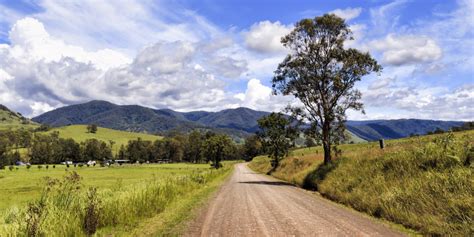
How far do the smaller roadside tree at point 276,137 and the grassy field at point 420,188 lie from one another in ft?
154

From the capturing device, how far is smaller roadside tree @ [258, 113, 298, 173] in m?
71.8

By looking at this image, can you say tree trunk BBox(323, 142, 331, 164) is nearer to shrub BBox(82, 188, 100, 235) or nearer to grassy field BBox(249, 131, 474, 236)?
grassy field BBox(249, 131, 474, 236)

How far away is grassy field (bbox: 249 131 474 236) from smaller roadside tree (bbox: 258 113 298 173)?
46.8m

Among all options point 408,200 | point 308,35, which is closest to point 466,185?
point 408,200

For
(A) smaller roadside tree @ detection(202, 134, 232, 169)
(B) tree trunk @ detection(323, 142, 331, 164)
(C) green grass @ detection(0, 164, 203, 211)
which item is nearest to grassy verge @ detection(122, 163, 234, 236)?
(C) green grass @ detection(0, 164, 203, 211)

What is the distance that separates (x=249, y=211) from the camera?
17.2m

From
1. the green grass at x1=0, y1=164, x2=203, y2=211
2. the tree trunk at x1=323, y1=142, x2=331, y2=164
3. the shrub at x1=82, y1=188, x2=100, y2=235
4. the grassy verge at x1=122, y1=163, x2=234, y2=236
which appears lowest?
the green grass at x1=0, y1=164, x2=203, y2=211

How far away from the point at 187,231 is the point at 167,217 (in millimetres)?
4122

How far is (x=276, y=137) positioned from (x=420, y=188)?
188ft

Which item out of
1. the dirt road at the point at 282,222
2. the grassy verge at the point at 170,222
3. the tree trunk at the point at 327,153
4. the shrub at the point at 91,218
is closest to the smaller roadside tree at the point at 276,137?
the tree trunk at the point at 327,153

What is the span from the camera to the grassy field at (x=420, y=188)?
12367 mm

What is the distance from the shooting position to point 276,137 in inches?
2852

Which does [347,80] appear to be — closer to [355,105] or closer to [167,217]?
[355,105]

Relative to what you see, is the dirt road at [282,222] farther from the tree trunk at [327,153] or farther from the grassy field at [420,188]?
the tree trunk at [327,153]
